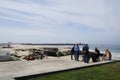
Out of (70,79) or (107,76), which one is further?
(107,76)

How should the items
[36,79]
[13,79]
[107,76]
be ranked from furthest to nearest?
[107,76], [36,79], [13,79]

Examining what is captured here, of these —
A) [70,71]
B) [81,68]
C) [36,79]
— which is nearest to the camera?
[36,79]

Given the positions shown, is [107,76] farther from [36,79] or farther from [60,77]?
[36,79]

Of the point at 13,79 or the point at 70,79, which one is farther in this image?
the point at 70,79

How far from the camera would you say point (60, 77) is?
33.7ft

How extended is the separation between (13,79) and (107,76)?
453 centimetres

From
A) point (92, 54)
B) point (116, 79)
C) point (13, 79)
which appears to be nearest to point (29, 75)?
point (13, 79)

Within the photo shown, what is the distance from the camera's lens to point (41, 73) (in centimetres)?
1034

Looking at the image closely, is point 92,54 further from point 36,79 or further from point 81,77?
point 36,79

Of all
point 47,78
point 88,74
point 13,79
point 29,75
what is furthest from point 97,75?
point 13,79

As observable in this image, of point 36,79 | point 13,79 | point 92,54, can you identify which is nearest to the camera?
point 13,79

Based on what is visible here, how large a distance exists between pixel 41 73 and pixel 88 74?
2326mm

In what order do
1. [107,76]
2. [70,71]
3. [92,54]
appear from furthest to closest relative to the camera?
1. [92,54]
2. [70,71]
3. [107,76]

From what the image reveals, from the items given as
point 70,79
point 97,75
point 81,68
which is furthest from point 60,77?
point 81,68
